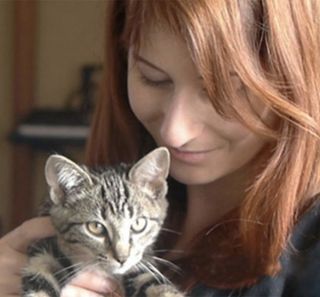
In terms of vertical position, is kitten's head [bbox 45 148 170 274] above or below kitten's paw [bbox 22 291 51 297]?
above

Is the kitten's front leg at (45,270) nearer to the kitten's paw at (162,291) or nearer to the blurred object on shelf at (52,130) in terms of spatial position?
the kitten's paw at (162,291)

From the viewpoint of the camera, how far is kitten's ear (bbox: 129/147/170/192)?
105 cm

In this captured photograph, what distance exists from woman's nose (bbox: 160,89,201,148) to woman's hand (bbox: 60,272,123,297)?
23cm

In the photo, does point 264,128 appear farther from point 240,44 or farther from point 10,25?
point 10,25

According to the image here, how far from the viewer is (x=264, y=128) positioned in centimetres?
98

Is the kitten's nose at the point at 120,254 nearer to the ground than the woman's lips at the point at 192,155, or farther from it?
nearer to the ground

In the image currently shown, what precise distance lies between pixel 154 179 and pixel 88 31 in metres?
1.54

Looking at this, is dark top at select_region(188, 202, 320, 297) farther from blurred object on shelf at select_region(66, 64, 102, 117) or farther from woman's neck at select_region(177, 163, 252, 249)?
blurred object on shelf at select_region(66, 64, 102, 117)

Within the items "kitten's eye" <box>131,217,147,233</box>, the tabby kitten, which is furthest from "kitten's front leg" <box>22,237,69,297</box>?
"kitten's eye" <box>131,217,147,233</box>

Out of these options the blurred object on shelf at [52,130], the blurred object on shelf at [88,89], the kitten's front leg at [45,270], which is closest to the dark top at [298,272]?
the kitten's front leg at [45,270]

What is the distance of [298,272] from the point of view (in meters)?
0.97

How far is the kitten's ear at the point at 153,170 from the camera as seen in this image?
1053 mm

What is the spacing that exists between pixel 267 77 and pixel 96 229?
1.12 ft

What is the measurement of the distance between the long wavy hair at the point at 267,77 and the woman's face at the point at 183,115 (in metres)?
0.03
